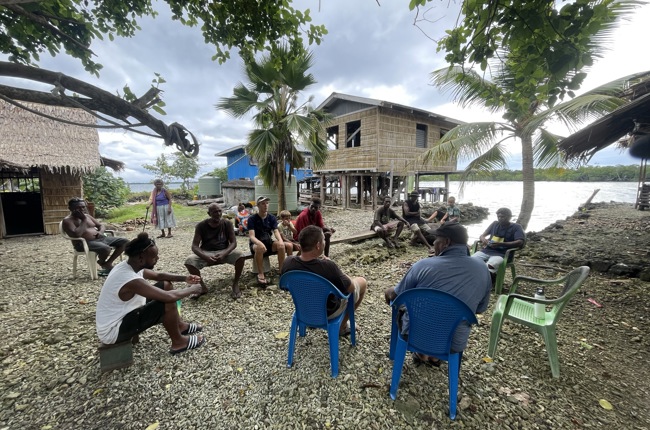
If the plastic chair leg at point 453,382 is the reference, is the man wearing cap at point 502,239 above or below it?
above

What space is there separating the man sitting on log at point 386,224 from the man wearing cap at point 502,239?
2.63 m

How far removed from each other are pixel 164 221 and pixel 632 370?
10.1 meters

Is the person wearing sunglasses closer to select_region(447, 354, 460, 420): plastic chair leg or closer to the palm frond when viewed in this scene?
select_region(447, 354, 460, 420): plastic chair leg

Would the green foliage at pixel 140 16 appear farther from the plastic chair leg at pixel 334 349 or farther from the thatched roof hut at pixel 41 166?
the thatched roof hut at pixel 41 166

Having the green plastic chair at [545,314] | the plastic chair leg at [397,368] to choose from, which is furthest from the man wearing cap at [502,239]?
the plastic chair leg at [397,368]

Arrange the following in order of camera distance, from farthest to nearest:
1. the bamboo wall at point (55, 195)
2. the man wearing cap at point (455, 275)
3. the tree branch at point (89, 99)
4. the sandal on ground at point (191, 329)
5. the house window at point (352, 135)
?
the house window at point (352, 135), the bamboo wall at point (55, 195), the sandal on ground at point (191, 329), the tree branch at point (89, 99), the man wearing cap at point (455, 275)

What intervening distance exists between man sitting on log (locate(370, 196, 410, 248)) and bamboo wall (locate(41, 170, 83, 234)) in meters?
10.2

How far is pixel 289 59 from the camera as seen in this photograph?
11.3 ft

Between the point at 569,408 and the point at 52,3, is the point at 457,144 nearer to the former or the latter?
the point at 569,408

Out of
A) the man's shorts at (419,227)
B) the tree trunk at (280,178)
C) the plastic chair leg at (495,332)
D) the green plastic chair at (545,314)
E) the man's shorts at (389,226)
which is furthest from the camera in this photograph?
the tree trunk at (280,178)

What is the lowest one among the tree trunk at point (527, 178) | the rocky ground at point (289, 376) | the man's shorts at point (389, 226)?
the rocky ground at point (289, 376)

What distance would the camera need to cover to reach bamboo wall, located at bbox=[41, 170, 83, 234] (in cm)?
884

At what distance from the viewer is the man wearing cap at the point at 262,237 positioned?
171 inches

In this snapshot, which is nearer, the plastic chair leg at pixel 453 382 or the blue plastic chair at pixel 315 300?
the plastic chair leg at pixel 453 382
